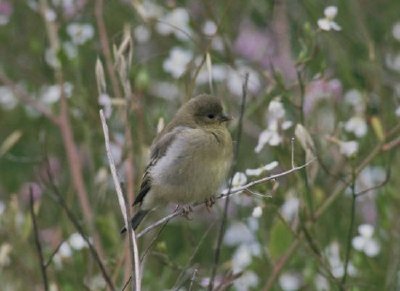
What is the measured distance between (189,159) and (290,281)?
964mm

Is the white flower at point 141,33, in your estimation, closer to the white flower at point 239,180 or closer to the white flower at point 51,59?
the white flower at point 51,59

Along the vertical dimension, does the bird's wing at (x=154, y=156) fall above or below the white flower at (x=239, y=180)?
below

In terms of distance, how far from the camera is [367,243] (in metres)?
3.75

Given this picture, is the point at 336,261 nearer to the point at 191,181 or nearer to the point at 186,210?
the point at 191,181

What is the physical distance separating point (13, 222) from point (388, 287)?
145 cm

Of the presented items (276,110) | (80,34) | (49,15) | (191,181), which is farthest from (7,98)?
(276,110)

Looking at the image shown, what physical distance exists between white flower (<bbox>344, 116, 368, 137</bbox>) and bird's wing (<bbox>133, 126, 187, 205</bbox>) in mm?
690

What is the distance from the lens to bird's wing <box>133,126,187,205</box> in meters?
3.79

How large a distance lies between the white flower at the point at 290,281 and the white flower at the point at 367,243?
0.62 meters

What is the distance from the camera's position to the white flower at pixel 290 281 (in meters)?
4.35

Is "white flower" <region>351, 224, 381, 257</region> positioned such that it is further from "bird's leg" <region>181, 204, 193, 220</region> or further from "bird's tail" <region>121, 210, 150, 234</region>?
"bird's tail" <region>121, 210, 150, 234</region>

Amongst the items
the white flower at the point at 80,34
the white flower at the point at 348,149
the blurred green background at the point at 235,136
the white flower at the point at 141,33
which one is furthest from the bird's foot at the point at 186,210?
the white flower at the point at 141,33

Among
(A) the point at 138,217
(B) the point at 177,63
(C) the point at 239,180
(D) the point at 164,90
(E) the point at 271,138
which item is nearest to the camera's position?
(C) the point at 239,180

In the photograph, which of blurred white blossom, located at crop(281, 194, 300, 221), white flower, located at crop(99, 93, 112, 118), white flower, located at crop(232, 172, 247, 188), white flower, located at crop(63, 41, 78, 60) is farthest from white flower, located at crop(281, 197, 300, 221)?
white flower, located at crop(63, 41, 78, 60)
